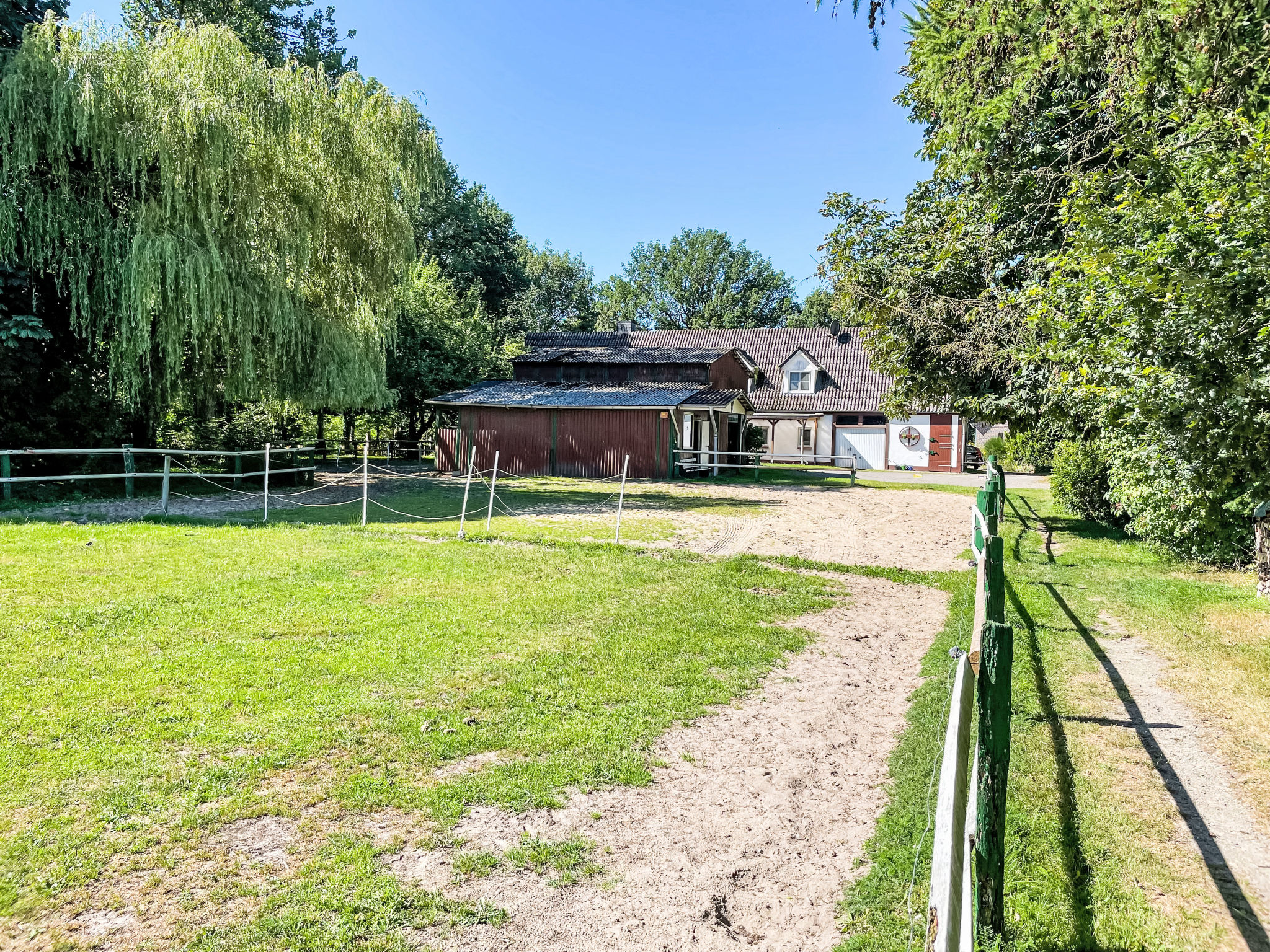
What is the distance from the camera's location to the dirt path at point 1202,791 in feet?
10.4

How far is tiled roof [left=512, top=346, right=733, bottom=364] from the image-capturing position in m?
29.3

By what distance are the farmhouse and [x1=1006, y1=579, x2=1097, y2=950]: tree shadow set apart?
59.4 ft

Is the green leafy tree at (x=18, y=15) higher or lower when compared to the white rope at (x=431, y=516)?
higher

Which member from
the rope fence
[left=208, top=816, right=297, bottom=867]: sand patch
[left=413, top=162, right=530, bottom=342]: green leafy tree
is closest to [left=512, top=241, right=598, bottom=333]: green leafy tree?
[left=413, top=162, right=530, bottom=342]: green leafy tree

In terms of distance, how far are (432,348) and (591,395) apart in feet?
28.5

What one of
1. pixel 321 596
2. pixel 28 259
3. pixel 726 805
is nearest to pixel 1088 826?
pixel 726 805

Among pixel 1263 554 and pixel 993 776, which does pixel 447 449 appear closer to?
pixel 1263 554

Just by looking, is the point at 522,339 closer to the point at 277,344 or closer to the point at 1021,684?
the point at 277,344

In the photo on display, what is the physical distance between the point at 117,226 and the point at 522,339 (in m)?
29.6

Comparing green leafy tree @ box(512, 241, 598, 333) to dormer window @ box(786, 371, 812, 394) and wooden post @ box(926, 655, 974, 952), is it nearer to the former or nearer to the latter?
dormer window @ box(786, 371, 812, 394)

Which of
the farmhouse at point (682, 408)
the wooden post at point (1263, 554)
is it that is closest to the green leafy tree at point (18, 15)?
the farmhouse at point (682, 408)

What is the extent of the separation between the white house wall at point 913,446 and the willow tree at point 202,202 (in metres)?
24.7

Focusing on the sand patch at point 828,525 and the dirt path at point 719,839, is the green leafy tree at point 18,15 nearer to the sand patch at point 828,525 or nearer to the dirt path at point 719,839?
the sand patch at point 828,525

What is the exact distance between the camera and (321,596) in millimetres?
7629
